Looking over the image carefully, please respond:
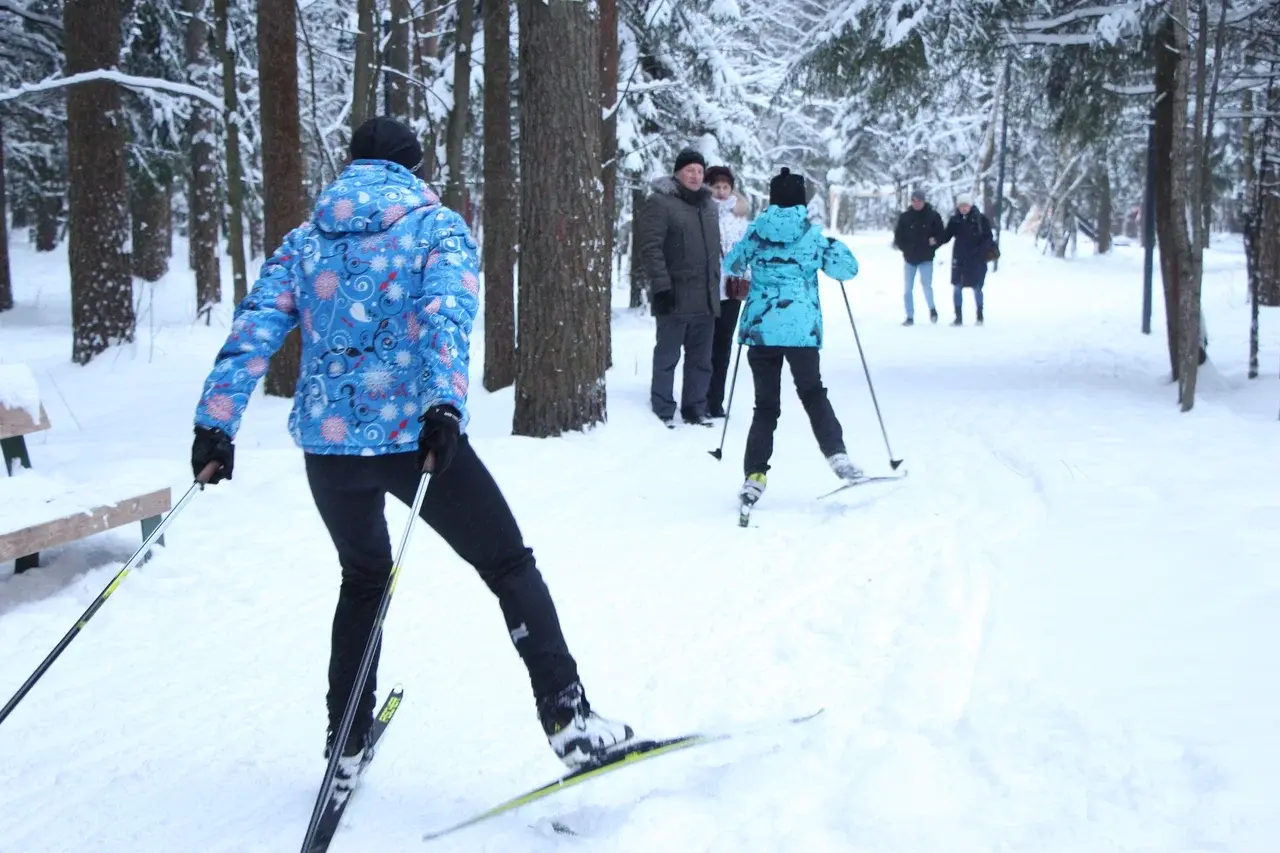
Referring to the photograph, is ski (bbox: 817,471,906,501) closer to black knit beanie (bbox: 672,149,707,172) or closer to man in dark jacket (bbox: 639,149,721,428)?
man in dark jacket (bbox: 639,149,721,428)

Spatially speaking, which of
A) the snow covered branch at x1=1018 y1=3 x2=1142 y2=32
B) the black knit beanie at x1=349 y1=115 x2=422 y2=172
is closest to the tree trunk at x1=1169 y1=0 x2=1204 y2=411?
the snow covered branch at x1=1018 y1=3 x2=1142 y2=32

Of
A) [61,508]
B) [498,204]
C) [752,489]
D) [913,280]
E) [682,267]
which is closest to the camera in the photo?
[61,508]

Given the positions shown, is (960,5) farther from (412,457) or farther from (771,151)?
(771,151)

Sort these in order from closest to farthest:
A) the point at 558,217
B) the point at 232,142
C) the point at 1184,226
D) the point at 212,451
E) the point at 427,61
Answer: the point at 212,451
the point at 558,217
the point at 1184,226
the point at 232,142
the point at 427,61

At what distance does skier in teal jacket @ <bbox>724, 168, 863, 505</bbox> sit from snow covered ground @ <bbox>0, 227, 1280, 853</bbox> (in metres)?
0.56

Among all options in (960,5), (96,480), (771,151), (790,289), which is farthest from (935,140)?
(96,480)

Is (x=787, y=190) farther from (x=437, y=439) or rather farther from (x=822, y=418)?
(x=437, y=439)

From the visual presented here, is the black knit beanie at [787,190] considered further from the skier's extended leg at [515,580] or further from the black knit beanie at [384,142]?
the skier's extended leg at [515,580]

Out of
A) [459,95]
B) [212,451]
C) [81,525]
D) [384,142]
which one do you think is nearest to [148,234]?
[459,95]

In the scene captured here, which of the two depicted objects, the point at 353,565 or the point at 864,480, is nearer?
the point at 353,565

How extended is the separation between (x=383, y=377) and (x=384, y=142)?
72cm

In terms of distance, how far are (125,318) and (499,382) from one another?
19.9 ft

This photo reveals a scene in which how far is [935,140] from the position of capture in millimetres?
39719

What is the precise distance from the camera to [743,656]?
14.5 ft
